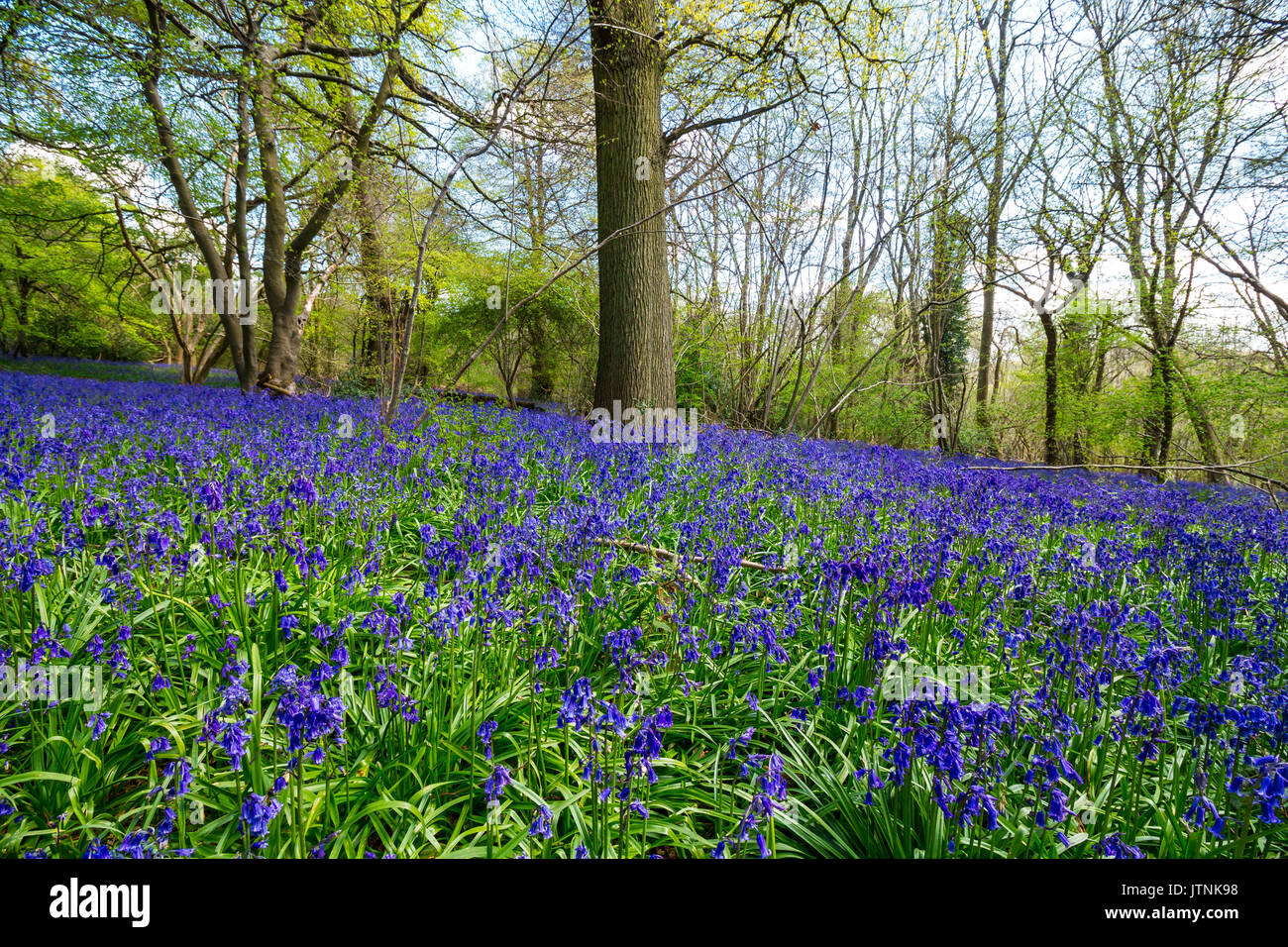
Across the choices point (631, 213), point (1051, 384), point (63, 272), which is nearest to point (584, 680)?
point (631, 213)

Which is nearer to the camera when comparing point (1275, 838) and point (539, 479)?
point (1275, 838)

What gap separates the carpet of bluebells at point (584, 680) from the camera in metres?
1.46

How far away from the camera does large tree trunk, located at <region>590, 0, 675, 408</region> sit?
6.87 meters

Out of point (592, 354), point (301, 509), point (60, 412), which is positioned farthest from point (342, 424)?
point (592, 354)

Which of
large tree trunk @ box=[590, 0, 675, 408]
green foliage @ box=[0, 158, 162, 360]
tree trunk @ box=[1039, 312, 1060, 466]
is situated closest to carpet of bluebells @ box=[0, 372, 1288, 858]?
large tree trunk @ box=[590, 0, 675, 408]

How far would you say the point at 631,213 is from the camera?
22.7ft

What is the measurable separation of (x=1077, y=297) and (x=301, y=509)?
14515 mm

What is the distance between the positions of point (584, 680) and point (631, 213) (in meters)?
6.70

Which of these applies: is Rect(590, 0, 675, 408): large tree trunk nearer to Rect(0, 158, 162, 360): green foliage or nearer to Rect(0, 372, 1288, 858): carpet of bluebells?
Rect(0, 372, 1288, 858): carpet of bluebells

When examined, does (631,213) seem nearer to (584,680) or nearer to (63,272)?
(584,680)

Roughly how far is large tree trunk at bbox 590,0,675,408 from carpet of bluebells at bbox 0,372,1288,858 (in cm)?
320
